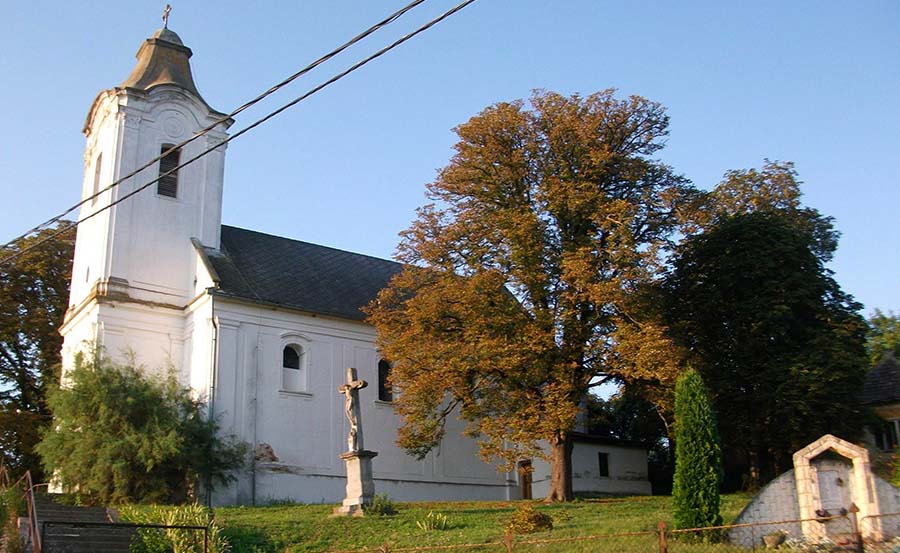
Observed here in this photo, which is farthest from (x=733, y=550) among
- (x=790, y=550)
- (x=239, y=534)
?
(x=239, y=534)

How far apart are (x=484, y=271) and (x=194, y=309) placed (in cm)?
990

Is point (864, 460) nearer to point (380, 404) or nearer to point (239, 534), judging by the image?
point (239, 534)

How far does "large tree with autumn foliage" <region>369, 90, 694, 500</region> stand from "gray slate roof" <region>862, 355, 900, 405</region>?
10787 mm

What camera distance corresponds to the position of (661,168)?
94.0ft

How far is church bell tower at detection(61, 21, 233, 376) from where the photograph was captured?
30109 mm

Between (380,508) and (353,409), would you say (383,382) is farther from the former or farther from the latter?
(380,508)

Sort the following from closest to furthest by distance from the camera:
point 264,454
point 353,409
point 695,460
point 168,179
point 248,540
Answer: point 695,460, point 248,540, point 353,409, point 264,454, point 168,179

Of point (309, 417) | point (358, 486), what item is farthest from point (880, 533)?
point (309, 417)

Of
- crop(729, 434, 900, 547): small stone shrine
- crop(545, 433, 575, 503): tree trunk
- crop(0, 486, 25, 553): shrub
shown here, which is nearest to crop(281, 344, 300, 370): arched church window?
crop(545, 433, 575, 503): tree trunk

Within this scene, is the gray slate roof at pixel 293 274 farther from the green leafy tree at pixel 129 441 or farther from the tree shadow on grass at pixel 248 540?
the tree shadow on grass at pixel 248 540

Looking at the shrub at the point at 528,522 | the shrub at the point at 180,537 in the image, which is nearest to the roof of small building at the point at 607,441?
the shrub at the point at 528,522

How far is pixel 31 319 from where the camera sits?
116 feet

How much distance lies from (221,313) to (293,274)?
4.32 m

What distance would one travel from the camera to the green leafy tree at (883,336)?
41069 millimetres
